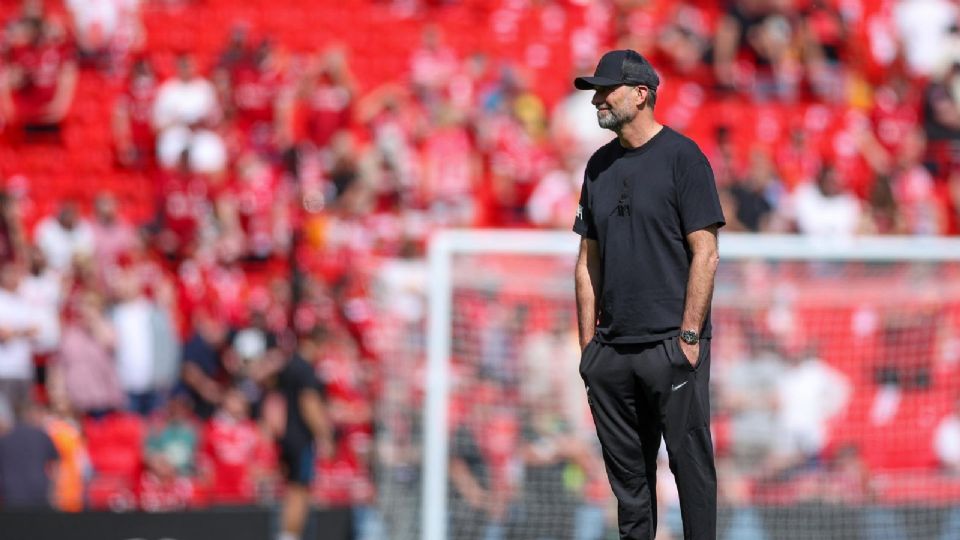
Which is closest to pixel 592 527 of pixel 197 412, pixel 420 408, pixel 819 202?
pixel 420 408

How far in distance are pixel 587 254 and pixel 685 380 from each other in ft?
2.06

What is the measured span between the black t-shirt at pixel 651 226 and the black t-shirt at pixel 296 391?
634cm

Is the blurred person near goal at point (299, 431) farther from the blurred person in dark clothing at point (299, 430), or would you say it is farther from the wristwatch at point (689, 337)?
the wristwatch at point (689, 337)

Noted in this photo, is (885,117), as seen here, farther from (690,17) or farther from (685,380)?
(685,380)

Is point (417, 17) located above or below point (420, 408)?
above

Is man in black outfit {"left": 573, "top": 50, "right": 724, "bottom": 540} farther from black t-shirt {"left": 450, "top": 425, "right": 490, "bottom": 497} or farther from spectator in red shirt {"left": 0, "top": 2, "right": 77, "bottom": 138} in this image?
spectator in red shirt {"left": 0, "top": 2, "right": 77, "bottom": 138}

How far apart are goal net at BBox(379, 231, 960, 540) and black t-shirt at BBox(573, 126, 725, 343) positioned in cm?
429

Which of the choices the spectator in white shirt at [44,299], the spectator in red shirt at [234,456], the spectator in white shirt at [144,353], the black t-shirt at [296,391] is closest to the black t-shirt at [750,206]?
the black t-shirt at [296,391]

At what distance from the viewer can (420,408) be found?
11930 mm

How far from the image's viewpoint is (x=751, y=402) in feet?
37.3

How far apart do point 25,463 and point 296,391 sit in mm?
2171

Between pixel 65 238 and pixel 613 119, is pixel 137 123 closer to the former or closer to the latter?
pixel 65 238

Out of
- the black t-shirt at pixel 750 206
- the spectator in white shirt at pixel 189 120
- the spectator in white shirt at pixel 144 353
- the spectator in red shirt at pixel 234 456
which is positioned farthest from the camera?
the spectator in white shirt at pixel 189 120

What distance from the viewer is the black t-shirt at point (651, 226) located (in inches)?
240
